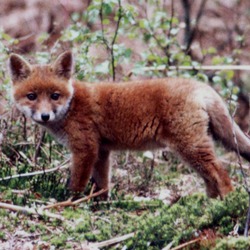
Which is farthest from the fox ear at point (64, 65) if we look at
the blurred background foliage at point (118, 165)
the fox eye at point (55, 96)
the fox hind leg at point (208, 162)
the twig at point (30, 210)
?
the twig at point (30, 210)

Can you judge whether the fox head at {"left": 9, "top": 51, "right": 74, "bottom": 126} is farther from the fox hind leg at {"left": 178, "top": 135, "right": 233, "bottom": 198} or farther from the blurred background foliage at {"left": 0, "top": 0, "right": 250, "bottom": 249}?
the fox hind leg at {"left": 178, "top": 135, "right": 233, "bottom": 198}

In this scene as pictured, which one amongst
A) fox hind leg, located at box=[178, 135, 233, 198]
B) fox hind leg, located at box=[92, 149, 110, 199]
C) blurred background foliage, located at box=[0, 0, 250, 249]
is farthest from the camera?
fox hind leg, located at box=[92, 149, 110, 199]

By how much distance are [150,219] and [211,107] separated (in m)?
1.92

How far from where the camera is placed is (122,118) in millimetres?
7754

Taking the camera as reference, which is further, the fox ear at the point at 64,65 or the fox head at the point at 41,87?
the fox ear at the point at 64,65

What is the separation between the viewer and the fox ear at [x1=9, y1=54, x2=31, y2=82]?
301 inches

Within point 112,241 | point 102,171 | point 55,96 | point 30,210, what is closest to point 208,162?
point 102,171

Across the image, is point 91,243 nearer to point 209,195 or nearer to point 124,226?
point 124,226

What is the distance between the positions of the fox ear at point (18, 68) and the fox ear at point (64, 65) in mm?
383

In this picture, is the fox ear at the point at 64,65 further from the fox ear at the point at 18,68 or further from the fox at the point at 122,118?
the fox ear at the point at 18,68

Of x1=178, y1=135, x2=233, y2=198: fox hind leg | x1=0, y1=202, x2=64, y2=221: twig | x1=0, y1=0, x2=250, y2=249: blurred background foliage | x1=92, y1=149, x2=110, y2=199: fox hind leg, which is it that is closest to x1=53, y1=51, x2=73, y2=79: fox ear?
x1=0, y1=0, x2=250, y2=249: blurred background foliage

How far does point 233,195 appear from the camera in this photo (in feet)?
20.6

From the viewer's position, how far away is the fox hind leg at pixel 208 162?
7.18 metres

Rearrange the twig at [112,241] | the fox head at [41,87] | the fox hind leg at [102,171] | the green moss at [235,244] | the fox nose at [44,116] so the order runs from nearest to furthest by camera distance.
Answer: the green moss at [235,244], the twig at [112,241], the fox nose at [44,116], the fox head at [41,87], the fox hind leg at [102,171]
